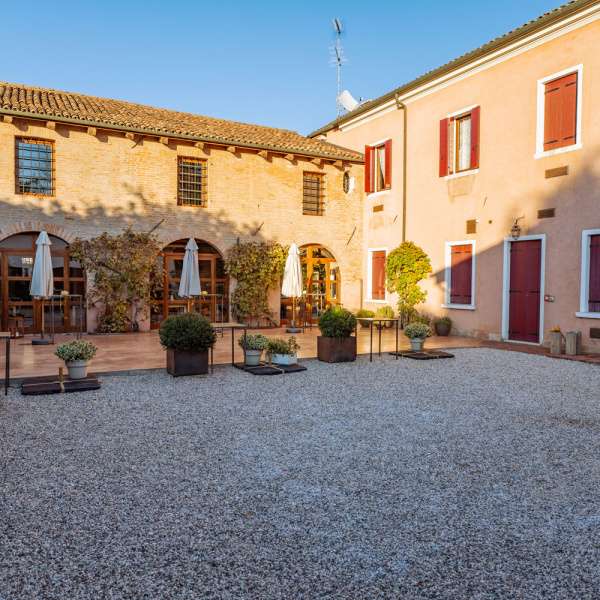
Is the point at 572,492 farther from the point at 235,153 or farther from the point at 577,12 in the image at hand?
the point at 235,153

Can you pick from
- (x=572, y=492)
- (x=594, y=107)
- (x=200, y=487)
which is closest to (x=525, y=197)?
(x=594, y=107)

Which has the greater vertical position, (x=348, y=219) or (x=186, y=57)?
(x=186, y=57)

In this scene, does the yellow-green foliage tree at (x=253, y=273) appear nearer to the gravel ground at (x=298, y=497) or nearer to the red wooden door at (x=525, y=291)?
the red wooden door at (x=525, y=291)

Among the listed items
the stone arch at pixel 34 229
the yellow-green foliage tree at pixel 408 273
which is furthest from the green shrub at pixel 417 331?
the stone arch at pixel 34 229

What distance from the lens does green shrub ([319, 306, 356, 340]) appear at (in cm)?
830

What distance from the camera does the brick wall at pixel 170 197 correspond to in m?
11.7

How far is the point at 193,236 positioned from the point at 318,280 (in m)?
4.08

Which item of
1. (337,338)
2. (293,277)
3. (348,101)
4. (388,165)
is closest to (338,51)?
(348,101)

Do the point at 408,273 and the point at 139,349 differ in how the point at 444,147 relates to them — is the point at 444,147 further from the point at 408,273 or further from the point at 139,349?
the point at 139,349

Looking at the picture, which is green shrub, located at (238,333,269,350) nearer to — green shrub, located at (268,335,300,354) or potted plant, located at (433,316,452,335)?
green shrub, located at (268,335,300,354)

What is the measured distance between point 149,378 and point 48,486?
369 cm

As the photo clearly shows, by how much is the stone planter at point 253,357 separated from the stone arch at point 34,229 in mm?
6532

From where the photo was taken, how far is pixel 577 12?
927 cm

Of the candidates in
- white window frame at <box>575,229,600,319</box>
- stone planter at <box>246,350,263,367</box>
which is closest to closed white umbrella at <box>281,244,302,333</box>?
stone planter at <box>246,350,263,367</box>
